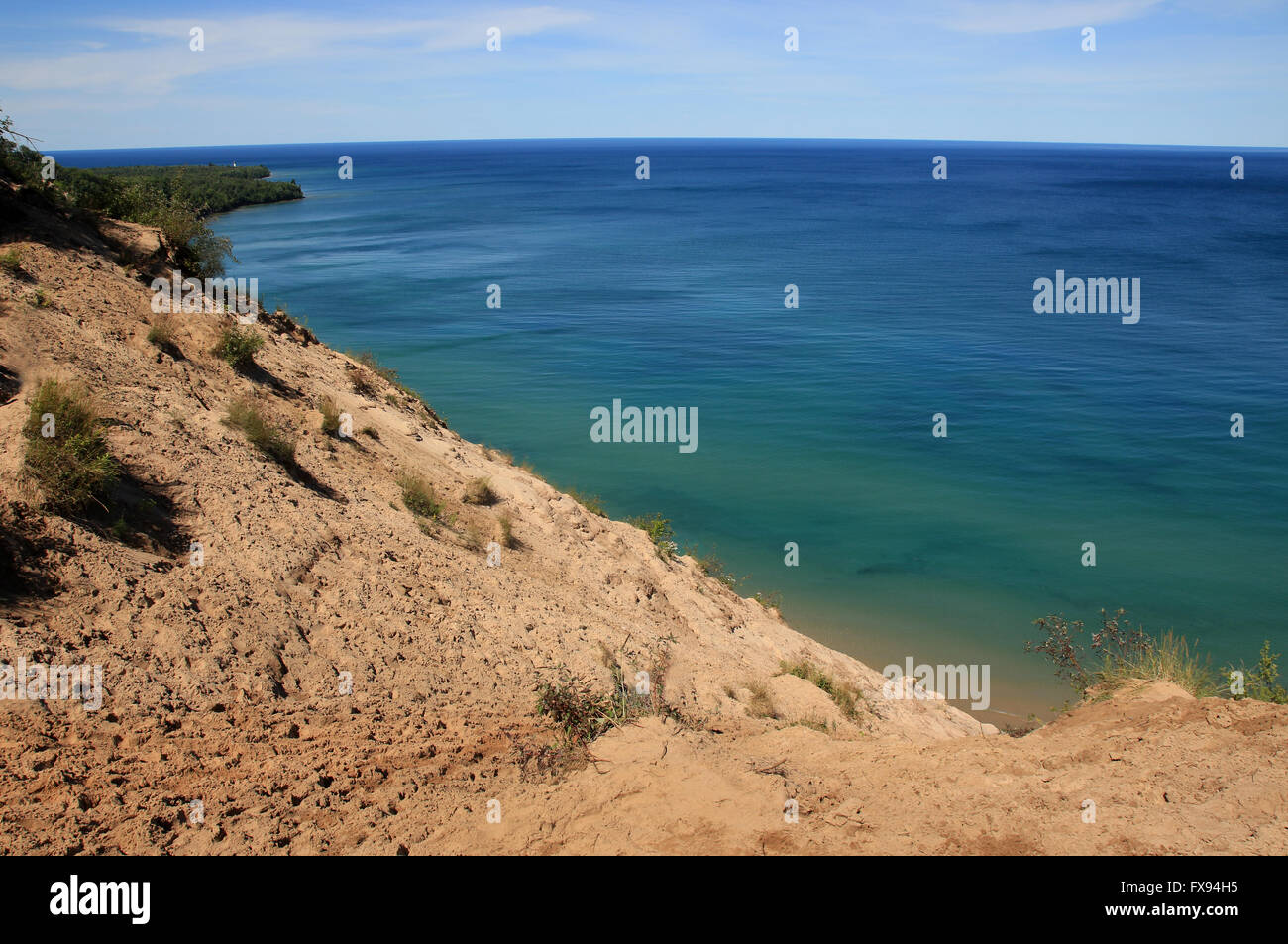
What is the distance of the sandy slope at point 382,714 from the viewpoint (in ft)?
18.5

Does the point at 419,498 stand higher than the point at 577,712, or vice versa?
the point at 419,498

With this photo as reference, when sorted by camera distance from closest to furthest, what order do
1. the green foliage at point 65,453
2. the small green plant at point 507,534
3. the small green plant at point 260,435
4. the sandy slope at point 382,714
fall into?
the sandy slope at point 382,714 < the green foliage at point 65,453 < the small green plant at point 260,435 < the small green plant at point 507,534

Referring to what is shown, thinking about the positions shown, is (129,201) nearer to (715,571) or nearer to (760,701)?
(715,571)

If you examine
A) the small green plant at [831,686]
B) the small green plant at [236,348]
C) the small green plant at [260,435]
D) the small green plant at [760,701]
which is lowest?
the small green plant at [831,686]

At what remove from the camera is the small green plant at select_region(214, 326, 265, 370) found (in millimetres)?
11734

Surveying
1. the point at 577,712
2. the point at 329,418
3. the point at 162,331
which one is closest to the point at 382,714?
the point at 577,712

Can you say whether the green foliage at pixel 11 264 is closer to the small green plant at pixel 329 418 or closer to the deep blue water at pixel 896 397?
the small green plant at pixel 329 418

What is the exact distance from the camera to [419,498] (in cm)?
1127

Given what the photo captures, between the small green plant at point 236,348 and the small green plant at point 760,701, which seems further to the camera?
the small green plant at point 236,348

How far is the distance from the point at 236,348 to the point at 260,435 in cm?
247

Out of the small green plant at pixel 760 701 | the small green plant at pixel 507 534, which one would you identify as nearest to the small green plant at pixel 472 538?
the small green plant at pixel 507 534

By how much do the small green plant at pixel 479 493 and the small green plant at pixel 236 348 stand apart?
3713 mm
